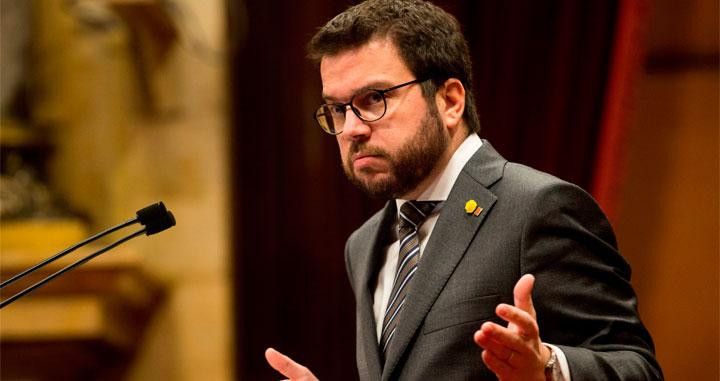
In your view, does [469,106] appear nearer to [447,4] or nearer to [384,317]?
[384,317]

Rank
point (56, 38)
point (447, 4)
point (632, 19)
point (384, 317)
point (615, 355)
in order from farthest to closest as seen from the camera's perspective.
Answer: point (56, 38) < point (447, 4) < point (632, 19) < point (384, 317) < point (615, 355)

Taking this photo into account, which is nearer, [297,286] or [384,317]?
[384,317]

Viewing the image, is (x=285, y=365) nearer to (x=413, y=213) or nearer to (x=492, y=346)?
(x=413, y=213)

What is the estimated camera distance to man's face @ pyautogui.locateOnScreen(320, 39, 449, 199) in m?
1.57

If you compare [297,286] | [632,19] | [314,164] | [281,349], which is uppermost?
[632,19]

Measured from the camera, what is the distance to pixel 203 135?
3.18 metres

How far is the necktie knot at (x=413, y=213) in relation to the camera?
1.61 meters

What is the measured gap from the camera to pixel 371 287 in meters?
1.71

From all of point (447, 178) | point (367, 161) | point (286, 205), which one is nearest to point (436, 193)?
point (447, 178)

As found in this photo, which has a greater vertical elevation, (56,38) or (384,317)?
(56,38)

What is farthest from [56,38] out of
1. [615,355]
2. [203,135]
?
[615,355]

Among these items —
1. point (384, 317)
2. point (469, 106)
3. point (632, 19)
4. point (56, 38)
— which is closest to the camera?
point (384, 317)

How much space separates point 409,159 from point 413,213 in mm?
110

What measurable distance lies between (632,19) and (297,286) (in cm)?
137
